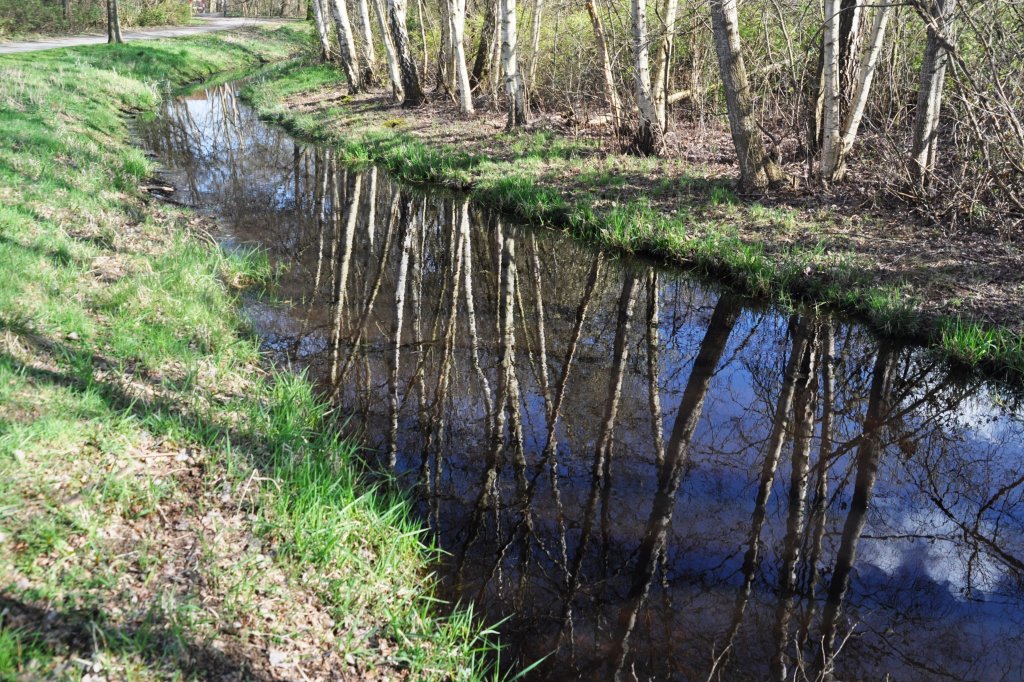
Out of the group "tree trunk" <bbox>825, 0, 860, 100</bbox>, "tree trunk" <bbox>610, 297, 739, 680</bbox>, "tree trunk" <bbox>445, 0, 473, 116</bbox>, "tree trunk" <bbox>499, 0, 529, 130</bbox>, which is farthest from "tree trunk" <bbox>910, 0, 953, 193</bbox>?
"tree trunk" <bbox>445, 0, 473, 116</bbox>

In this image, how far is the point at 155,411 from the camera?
448 cm

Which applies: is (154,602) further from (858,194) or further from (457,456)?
(858,194)

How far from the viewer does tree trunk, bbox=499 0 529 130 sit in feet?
45.3

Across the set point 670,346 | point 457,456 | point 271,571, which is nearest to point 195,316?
point 457,456

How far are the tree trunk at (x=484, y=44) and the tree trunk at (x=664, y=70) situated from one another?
5643 millimetres

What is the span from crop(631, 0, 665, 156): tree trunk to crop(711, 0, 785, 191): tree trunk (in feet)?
4.25

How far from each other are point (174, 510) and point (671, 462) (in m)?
3.35

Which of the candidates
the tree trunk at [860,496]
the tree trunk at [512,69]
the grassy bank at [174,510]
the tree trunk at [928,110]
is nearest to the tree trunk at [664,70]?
the tree trunk at [512,69]

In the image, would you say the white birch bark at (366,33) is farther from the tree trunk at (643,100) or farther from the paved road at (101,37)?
the paved road at (101,37)

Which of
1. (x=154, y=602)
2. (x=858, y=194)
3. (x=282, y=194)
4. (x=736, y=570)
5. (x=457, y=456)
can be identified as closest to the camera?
(x=154, y=602)

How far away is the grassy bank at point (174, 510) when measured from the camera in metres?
3.03

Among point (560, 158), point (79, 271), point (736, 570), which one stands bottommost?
point (736, 570)

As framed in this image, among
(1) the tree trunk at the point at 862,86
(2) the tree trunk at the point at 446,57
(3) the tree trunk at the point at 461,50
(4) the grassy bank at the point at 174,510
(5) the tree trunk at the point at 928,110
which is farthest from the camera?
(2) the tree trunk at the point at 446,57

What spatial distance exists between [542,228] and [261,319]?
4.98 m
